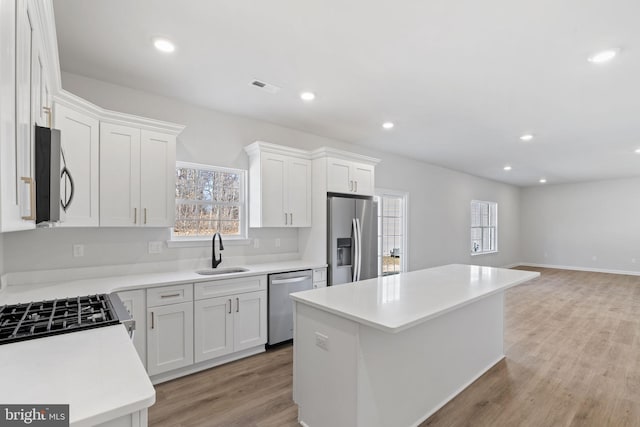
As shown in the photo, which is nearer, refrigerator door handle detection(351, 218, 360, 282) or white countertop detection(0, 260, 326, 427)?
white countertop detection(0, 260, 326, 427)

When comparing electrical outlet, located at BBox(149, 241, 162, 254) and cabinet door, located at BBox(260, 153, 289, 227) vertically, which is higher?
cabinet door, located at BBox(260, 153, 289, 227)

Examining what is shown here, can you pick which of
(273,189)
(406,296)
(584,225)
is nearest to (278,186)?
(273,189)

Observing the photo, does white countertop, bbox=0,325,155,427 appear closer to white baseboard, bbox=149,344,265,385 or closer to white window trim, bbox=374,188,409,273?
white baseboard, bbox=149,344,265,385

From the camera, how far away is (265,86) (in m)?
3.03

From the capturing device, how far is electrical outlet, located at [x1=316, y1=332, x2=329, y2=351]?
194 centimetres

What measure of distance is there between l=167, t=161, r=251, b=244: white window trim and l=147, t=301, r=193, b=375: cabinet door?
2.62 ft

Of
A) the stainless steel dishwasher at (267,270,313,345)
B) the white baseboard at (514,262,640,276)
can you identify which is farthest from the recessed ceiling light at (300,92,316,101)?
the white baseboard at (514,262,640,276)

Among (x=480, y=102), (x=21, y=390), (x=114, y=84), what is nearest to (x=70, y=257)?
(x=114, y=84)

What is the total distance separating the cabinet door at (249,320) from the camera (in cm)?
314

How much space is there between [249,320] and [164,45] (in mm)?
2564

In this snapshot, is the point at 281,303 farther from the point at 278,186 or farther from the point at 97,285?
the point at 97,285

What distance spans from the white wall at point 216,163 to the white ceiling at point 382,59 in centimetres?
18

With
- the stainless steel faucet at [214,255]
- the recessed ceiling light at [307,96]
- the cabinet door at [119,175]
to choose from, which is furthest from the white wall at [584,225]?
the cabinet door at [119,175]

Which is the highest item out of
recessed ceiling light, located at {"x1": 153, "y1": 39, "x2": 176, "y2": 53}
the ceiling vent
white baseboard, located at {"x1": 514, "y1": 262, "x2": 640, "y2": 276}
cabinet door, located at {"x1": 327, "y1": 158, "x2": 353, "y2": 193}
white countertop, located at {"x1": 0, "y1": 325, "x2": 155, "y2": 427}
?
recessed ceiling light, located at {"x1": 153, "y1": 39, "x2": 176, "y2": 53}
